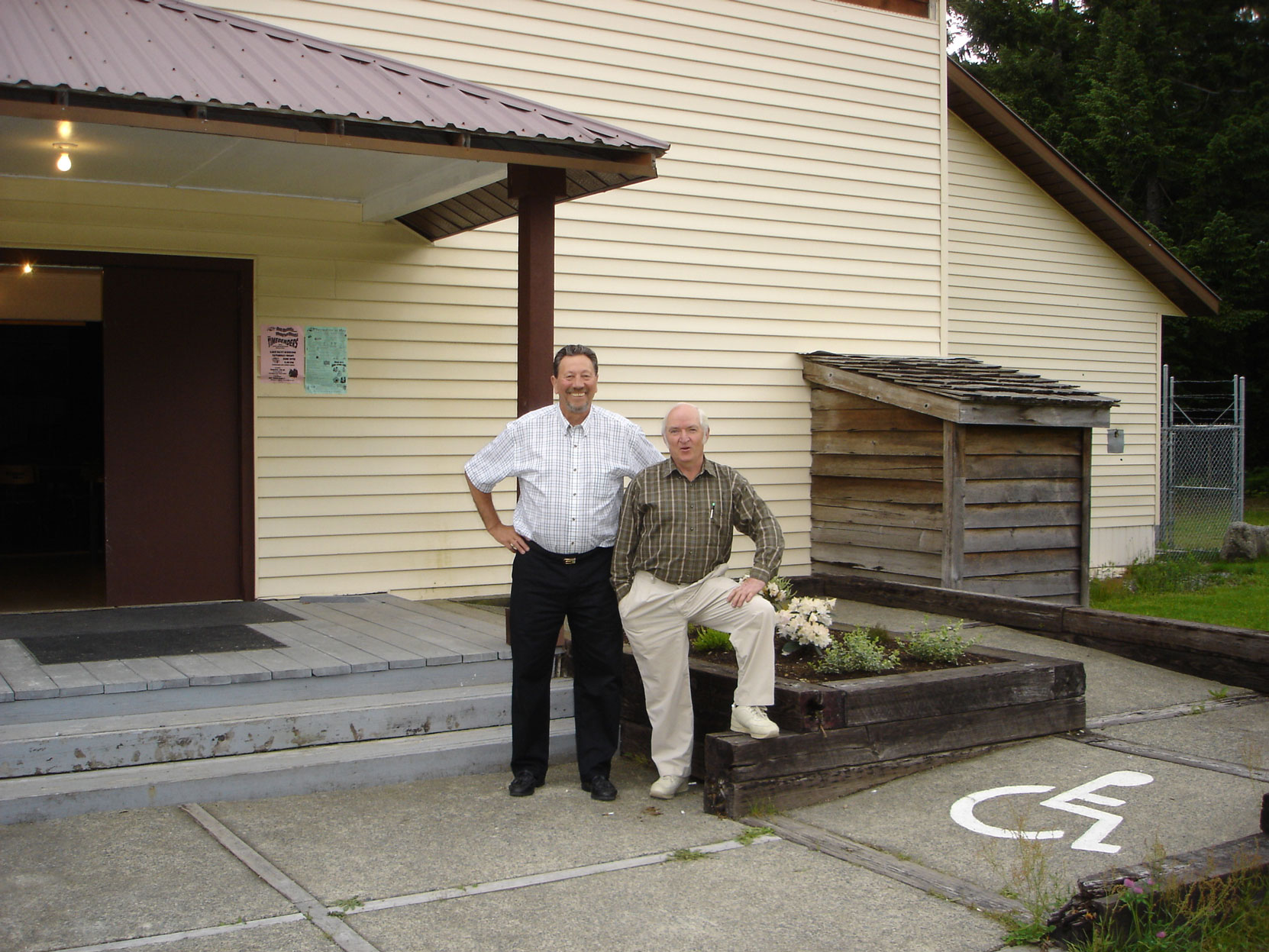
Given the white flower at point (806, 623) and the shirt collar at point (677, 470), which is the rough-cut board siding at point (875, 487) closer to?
the white flower at point (806, 623)

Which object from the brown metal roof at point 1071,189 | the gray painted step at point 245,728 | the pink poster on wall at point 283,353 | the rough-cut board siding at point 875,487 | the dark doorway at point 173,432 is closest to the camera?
the gray painted step at point 245,728

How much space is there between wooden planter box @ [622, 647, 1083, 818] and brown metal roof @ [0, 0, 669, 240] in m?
2.59

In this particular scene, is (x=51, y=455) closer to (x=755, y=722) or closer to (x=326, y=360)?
(x=326, y=360)

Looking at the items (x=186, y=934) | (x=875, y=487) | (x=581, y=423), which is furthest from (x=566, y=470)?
(x=875, y=487)

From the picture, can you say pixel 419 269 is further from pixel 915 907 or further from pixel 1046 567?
pixel 915 907

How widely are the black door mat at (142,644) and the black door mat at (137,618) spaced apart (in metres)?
0.14

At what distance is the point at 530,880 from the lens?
4.20 meters

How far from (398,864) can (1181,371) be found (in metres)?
29.2

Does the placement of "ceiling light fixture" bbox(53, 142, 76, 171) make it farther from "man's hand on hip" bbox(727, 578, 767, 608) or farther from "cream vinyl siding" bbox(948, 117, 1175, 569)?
"cream vinyl siding" bbox(948, 117, 1175, 569)

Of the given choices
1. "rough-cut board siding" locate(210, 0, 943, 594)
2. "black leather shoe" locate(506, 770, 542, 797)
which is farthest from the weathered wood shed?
"black leather shoe" locate(506, 770, 542, 797)

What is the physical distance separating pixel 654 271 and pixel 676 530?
4.64m

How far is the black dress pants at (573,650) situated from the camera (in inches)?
202

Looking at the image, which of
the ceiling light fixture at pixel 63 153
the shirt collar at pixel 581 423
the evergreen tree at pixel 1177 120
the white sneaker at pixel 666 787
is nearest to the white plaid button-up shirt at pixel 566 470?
the shirt collar at pixel 581 423

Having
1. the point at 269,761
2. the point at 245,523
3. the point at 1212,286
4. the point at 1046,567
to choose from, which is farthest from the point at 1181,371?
the point at 269,761
